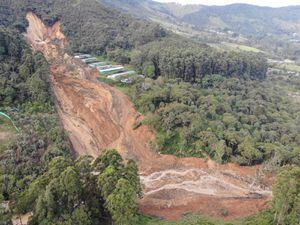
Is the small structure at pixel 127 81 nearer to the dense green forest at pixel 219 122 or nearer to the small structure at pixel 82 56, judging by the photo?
the dense green forest at pixel 219 122

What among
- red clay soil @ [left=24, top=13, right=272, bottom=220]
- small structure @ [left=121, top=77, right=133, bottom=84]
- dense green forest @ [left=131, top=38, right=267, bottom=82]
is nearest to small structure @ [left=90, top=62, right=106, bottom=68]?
dense green forest @ [left=131, top=38, right=267, bottom=82]

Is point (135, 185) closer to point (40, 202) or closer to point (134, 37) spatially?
point (40, 202)

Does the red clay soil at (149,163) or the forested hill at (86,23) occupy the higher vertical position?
the forested hill at (86,23)

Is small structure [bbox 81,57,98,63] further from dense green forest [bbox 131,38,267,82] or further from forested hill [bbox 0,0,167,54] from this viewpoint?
dense green forest [bbox 131,38,267,82]

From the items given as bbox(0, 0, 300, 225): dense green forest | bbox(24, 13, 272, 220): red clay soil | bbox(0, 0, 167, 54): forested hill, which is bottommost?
bbox(24, 13, 272, 220): red clay soil

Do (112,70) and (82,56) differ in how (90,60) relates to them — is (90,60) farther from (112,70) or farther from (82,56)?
(112,70)

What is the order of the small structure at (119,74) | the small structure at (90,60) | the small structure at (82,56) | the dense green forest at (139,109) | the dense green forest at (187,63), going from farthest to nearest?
1. the small structure at (82,56)
2. the small structure at (90,60)
3. the dense green forest at (187,63)
4. the small structure at (119,74)
5. the dense green forest at (139,109)

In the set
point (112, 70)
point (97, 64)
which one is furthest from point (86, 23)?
point (112, 70)

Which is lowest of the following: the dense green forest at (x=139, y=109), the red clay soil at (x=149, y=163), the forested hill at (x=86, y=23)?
the red clay soil at (x=149, y=163)

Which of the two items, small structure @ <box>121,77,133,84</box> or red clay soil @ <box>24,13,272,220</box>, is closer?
red clay soil @ <box>24,13,272,220</box>

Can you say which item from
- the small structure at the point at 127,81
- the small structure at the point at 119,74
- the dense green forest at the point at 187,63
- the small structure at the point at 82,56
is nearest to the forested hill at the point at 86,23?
the small structure at the point at 82,56
